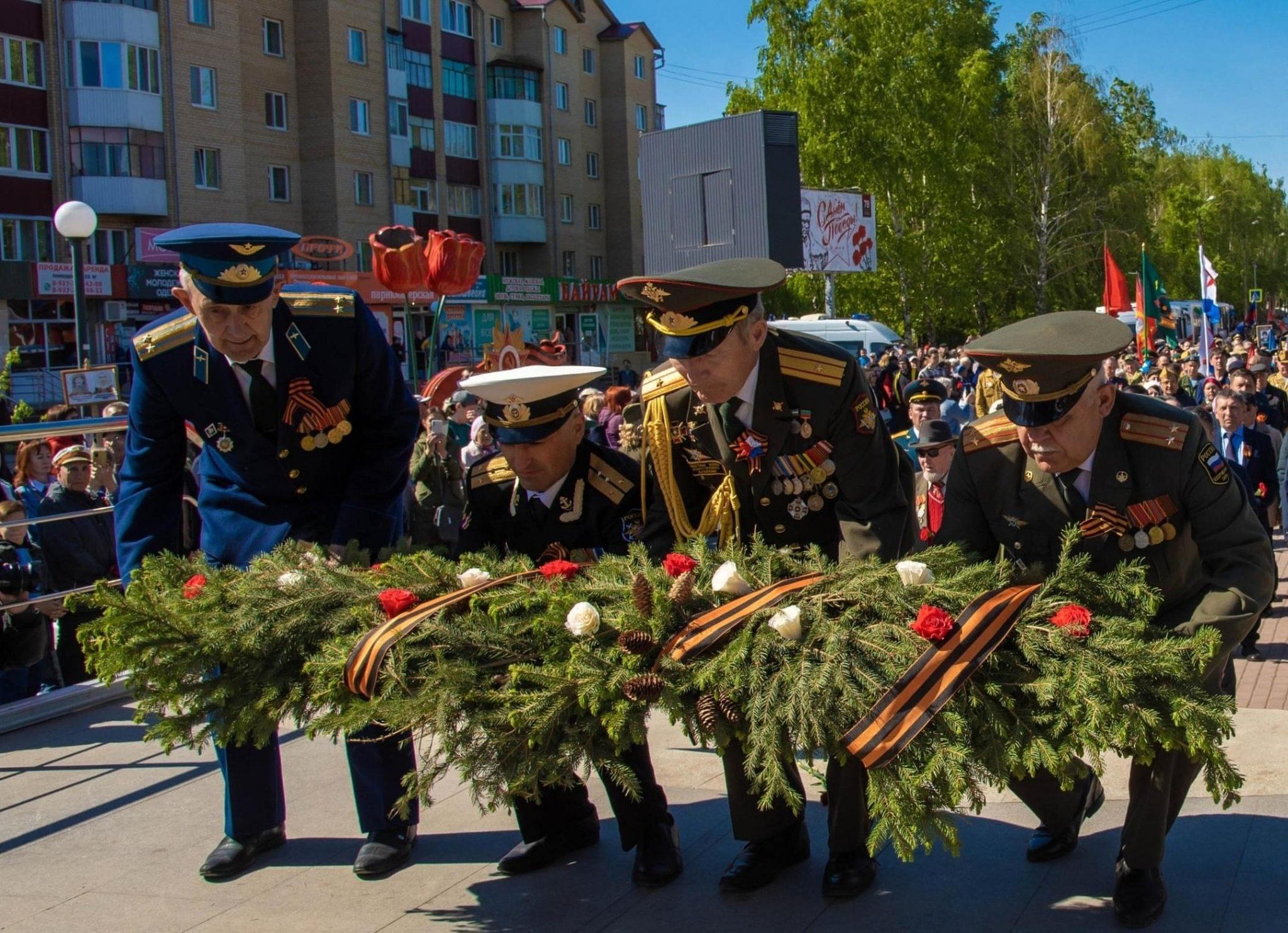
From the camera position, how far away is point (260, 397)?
4.40m

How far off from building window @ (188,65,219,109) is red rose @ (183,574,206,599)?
39039 millimetres

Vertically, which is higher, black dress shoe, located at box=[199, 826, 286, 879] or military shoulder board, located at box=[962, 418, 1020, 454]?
military shoulder board, located at box=[962, 418, 1020, 454]

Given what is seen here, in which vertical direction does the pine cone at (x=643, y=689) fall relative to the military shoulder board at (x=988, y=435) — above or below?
below

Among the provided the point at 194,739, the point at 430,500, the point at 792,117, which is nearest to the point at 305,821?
the point at 194,739

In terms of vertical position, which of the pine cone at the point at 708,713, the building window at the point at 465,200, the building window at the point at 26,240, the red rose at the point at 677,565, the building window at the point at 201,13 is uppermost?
the building window at the point at 201,13

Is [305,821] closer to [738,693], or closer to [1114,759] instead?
[738,693]

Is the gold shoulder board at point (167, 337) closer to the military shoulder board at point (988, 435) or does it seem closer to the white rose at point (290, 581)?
the white rose at point (290, 581)

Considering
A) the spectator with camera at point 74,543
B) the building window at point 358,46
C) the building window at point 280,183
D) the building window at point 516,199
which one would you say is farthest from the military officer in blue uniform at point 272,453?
the building window at point 516,199

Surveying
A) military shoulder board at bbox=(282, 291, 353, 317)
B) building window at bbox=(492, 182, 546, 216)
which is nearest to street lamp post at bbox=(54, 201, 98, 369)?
military shoulder board at bbox=(282, 291, 353, 317)

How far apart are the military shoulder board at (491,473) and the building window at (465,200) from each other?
4812 cm

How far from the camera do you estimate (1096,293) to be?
4769 centimetres

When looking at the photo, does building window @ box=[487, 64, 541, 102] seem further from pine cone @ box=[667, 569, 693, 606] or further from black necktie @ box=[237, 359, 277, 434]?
pine cone @ box=[667, 569, 693, 606]

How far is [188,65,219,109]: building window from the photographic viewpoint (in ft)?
131

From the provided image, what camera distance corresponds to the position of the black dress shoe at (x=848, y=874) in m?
4.07
